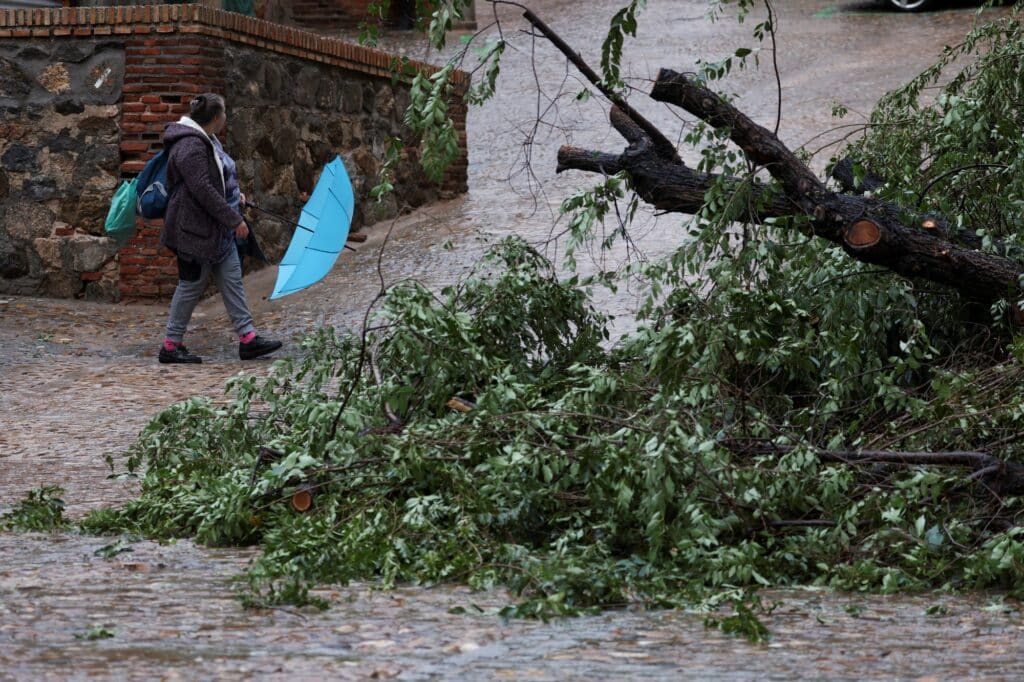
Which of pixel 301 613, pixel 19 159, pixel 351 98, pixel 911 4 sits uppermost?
pixel 911 4

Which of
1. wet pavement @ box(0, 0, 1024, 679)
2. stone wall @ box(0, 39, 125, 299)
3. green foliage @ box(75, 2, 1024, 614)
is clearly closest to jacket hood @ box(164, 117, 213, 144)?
wet pavement @ box(0, 0, 1024, 679)

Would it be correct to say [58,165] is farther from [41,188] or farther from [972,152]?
[972,152]

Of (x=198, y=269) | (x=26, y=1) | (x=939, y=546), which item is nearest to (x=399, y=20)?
(x=26, y=1)

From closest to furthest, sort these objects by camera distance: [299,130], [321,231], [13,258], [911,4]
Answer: [321,231] → [13,258] → [299,130] → [911,4]

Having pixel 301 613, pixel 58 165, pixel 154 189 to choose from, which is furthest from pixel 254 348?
pixel 301 613

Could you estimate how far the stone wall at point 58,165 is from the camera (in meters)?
10.4

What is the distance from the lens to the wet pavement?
3.38 metres

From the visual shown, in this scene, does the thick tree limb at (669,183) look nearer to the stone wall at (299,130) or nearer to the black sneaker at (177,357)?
the black sneaker at (177,357)

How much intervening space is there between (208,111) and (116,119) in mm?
1896

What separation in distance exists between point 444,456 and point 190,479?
3.74 ft

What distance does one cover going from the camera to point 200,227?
8.75 metres

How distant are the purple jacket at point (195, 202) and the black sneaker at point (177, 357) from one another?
58cm

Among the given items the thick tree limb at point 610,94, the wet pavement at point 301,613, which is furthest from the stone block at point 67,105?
the thick tree limb at point 610,94

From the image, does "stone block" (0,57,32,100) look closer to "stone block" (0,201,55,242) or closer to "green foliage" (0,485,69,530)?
"stone block" (0,201,55,242)
